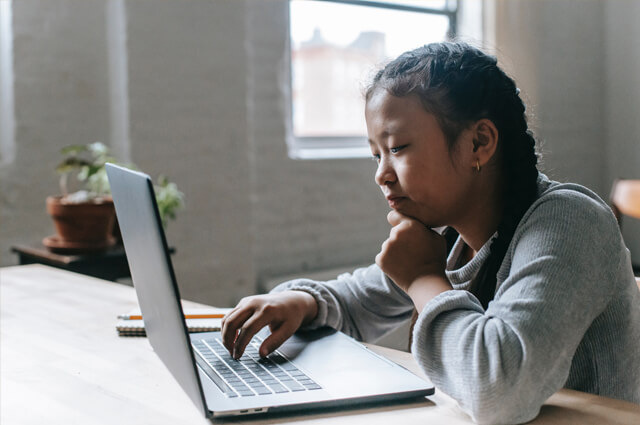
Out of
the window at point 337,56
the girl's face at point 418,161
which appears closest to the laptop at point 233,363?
the girl's face at point 418,161

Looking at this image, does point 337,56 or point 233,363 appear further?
point 337,56

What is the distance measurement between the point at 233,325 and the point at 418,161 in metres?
0.35

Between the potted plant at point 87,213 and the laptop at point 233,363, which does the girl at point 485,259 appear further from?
the potted plant at point 87,213

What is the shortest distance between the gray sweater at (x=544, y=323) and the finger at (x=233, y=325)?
0.30 meters

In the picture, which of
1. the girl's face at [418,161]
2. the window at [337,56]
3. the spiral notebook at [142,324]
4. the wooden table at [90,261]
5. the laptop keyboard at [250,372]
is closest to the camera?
the laptop keyboard at [250,372]

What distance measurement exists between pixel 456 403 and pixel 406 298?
402 millimetres

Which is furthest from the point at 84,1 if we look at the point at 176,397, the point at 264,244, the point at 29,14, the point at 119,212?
the point at 176,397

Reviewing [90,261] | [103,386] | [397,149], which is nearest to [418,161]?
[397,149]

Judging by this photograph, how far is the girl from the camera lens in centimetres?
74

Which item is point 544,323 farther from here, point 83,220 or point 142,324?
point 83,220

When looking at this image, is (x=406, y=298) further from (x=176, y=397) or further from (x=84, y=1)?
(x=84, y=1)

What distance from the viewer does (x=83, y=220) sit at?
222cm

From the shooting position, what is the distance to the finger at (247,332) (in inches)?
37.4

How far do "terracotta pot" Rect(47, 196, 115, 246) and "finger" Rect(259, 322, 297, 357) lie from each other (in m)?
1.36
